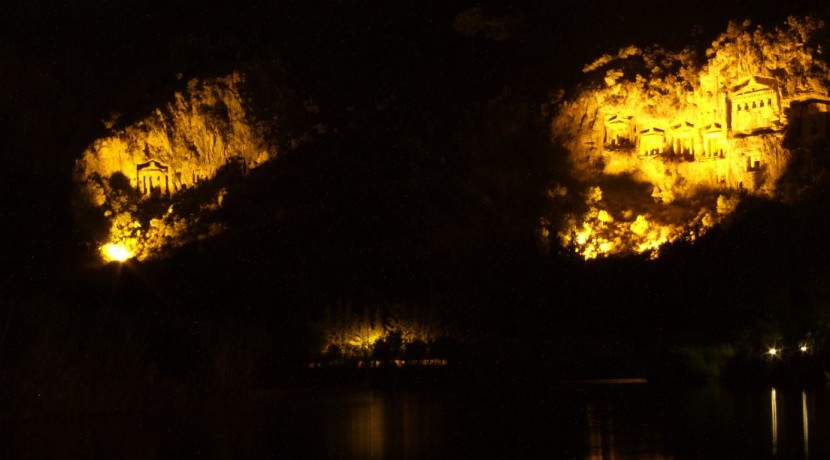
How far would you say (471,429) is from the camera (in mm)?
16266

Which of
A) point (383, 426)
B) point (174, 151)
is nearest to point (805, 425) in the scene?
point (383, 426)

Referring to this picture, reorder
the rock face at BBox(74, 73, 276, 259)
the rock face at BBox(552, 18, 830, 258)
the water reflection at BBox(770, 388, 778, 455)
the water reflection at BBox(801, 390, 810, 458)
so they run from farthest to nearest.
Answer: the rock face at BBox(74, 73, 276, 259) → the rock face at BBox(552, 18, 830, 258) → the water reflection at BBox(770, 388, 778, 455) → the water reflection at BBox(801, 390, 810, 458)

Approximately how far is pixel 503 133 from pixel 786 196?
1517 cm

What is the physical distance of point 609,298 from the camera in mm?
31625

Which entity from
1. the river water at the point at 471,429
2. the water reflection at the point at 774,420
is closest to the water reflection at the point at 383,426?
the river water at the point at 471,429

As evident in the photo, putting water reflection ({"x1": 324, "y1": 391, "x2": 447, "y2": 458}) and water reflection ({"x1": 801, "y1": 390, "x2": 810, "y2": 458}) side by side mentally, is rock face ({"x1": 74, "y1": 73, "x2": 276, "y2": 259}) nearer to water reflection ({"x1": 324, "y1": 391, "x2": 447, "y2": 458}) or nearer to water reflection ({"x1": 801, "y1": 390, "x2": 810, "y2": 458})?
water reflection ({"x1": 324, "y1": 391, "x2": 447, "y2": 458})

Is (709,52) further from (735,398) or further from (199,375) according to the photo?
(199,375)

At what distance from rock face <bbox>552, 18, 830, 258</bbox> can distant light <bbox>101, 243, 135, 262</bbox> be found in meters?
22.3

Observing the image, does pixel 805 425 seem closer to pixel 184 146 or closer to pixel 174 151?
pixel 184 146

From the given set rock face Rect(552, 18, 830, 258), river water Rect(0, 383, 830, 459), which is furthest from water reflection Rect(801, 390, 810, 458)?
rock face Rect(552, 18, 830, 258)

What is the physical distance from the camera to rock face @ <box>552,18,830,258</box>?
40.1m

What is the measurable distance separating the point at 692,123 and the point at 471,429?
30.0 metres

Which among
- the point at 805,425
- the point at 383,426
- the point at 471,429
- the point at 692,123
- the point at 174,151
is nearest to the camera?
the point at 805,425

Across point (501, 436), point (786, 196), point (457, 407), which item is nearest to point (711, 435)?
point (501, 436)
